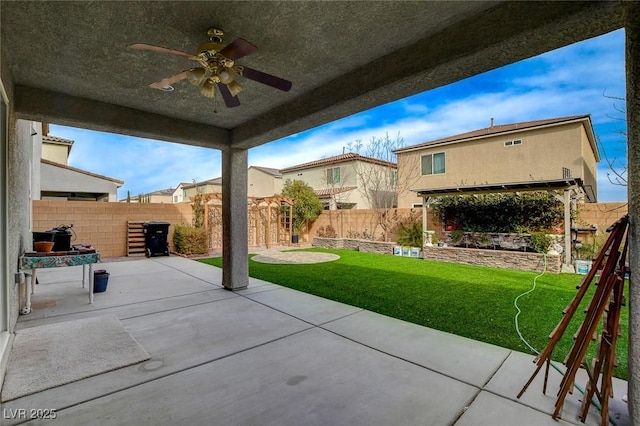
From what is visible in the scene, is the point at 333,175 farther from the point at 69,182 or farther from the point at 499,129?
the point at 69,182

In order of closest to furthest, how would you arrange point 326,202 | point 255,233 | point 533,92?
point 533,92, point 255,233, point 326,202

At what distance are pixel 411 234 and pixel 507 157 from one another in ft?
17.9

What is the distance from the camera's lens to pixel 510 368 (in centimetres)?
273

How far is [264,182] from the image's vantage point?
23.4m

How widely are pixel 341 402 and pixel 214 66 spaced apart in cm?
295

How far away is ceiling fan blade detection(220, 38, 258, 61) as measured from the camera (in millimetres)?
2318

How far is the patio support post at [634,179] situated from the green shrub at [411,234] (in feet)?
29.9

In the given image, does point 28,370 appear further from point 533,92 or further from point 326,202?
point 326,202

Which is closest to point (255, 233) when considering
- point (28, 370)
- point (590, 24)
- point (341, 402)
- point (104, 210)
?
point (104, 210)

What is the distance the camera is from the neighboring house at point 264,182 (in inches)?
907

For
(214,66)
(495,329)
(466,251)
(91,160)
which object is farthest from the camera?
(91,160)

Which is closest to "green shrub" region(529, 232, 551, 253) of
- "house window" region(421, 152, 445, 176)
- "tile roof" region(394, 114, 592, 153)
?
"tile roof" region(394, 114, 592, 153)

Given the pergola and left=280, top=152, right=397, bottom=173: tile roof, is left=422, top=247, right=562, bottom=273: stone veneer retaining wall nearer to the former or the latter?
the pergola

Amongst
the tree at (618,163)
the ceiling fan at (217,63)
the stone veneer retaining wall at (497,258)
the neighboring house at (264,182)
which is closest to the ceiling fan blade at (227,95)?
the ceiling fan at (217,63)
